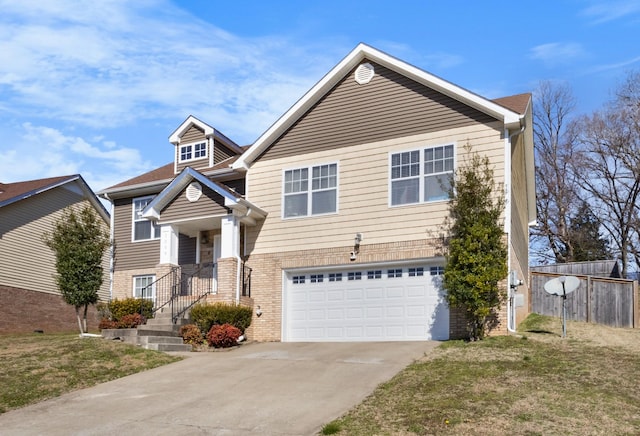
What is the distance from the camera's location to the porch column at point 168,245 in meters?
22.2

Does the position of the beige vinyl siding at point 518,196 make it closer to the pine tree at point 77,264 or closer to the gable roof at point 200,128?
the gable roof at point 200,128

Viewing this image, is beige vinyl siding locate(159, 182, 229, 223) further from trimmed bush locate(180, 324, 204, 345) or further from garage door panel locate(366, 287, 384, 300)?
garage door panel locate(366, 287, 384, 300)

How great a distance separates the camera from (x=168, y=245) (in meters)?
22.2

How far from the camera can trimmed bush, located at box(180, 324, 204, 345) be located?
1914cm

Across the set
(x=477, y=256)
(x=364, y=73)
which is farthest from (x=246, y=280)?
(x=477, y=256)

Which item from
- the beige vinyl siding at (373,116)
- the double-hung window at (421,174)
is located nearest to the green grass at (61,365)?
the double-hung window at (421,174)

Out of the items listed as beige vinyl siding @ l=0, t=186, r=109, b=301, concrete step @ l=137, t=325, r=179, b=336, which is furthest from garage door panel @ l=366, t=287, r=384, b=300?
beige vinyl siding @ l=0, t=186, r=109, b=301

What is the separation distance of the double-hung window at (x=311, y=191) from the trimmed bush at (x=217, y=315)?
10.3 ft

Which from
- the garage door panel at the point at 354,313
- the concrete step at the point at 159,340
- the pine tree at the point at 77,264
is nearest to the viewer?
the concrete step at the point at 159,340

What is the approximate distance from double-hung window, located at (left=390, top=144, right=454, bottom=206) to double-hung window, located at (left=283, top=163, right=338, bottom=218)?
182 cm

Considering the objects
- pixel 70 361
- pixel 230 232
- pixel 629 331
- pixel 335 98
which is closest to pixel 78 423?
pixel 70 361

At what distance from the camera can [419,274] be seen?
63.5ft

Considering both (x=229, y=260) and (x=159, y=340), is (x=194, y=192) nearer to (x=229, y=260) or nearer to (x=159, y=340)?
(x=229, y=260)

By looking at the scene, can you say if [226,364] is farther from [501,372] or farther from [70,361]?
[501,372]
